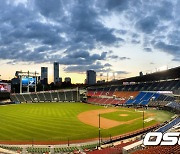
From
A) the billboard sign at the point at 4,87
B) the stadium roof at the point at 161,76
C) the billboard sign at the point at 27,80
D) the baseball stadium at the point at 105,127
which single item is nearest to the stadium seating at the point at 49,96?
the billboard sign at the point at 27,80

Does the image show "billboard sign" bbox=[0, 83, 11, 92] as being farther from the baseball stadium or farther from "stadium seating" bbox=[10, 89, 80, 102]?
the baseball stadium

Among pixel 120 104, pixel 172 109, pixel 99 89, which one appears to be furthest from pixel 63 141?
pixel 99 89

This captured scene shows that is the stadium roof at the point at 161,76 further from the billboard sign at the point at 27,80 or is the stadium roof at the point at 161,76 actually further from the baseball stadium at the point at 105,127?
the billboard sign at the point at 27,80

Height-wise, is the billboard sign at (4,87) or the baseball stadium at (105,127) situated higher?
the billboard sign at (4,87)

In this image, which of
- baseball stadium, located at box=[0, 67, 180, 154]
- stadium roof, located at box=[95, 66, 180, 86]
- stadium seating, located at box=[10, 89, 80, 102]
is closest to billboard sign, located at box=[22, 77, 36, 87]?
stadium seating, located at box=[10, 89, 80, 102]

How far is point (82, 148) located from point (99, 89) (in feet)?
373

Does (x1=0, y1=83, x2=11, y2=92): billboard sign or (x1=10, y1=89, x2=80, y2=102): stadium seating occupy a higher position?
(x1=0, y1=83, x2=11, y2=92): billboard sign

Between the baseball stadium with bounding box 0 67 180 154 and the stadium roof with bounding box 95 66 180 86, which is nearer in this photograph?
the baseball stadium with bounding box 0 67 180 154

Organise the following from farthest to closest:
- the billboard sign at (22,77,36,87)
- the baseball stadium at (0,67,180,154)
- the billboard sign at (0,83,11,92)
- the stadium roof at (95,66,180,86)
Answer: the billboard sign at (22,77,36,87) < the billboard sign at (0,83,11,92) < the stadium roof at (95,66,180,86) < the baseball stadium at (0,67,180,154)

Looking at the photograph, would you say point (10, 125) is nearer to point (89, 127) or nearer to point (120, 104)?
point (89, 127)

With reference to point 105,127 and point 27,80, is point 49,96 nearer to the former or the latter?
point 27,80

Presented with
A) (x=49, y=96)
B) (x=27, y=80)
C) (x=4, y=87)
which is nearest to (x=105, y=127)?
(x=4, y=87)

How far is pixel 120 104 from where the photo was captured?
10369 centimetres

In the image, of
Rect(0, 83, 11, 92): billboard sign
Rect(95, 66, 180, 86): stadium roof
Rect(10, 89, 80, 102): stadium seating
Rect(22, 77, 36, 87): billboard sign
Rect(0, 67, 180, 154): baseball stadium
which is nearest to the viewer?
Rect(0, 67, 180, 154): baseball stadium
